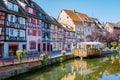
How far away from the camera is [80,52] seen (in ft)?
169

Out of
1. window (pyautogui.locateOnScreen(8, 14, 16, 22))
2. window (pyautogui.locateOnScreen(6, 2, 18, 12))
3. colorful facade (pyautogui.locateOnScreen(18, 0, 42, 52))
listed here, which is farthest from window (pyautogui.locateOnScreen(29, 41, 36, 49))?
window (pyautogui.locateOnScreen(6, 2, 18, 12))

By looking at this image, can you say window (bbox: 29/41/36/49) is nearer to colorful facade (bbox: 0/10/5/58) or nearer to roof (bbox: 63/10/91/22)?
colorful facade (bbox: 0/10/5/58)

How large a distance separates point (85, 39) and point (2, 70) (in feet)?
194

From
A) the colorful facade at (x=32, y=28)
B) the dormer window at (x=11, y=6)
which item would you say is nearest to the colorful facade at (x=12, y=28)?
the dormer window at (x=11, y=6)

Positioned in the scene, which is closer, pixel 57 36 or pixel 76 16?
pixel 57 36

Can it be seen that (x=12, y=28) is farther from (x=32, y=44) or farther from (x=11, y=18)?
(x=32, y=44)

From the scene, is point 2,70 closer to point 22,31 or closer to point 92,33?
point 22,31

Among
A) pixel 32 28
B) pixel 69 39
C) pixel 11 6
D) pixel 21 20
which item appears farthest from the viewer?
pixel 69 39

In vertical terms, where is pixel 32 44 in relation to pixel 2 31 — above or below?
below

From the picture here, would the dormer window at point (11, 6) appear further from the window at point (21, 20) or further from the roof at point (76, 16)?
the roof at point (76, 16)

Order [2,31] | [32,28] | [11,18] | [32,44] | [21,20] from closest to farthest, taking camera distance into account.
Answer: [2,31] < [11,18] < [21,20] < [32,28] < [32,44]

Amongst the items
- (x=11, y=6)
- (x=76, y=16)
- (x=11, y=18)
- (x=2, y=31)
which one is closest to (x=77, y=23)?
(x=76, y=16)

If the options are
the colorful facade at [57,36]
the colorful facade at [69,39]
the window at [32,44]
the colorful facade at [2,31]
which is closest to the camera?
the colorful facade at [2,31]

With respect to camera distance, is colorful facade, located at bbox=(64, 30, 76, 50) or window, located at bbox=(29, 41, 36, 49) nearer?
window, located at bbox=(29, 41, 36, 49)
